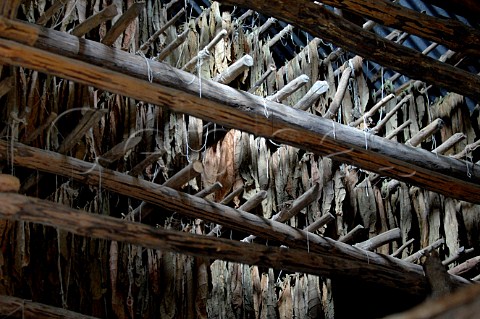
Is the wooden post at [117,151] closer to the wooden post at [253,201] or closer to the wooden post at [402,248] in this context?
the wooden post at [253,201]

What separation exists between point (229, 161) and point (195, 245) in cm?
161

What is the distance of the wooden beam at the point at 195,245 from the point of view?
3471 mm

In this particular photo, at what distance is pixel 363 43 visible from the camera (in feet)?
12.1

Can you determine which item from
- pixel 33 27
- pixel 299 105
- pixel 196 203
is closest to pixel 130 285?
pixel 196 203

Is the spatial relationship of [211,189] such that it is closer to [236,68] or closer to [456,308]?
[236,68]

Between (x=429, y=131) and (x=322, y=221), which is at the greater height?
(x=429, y=131)

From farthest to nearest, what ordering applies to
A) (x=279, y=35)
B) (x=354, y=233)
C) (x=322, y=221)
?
(x=279, y=35) < (x=354, y=233) < (x=322, y=221)

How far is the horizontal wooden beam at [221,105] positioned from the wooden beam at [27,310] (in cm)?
128

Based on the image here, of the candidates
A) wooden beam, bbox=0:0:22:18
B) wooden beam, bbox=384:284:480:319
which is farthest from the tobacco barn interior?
wooden beam, bbox=384:284:480:319

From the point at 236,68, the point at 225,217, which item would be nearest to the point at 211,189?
the point at 225,217

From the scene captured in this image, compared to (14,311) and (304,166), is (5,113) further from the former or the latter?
(304,166)

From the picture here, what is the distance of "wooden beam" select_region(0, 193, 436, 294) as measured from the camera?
11.4 ft

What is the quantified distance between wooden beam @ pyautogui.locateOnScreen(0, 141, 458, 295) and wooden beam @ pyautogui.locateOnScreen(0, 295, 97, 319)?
65 centimetres

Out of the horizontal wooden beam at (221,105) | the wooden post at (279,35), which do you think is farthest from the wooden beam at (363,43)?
the wooden post at (279,35)
